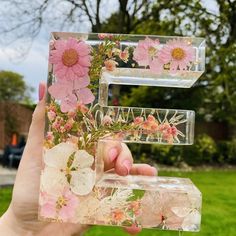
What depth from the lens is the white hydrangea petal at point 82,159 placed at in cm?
119

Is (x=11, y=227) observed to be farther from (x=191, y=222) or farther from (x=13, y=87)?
(x=13, y=87)

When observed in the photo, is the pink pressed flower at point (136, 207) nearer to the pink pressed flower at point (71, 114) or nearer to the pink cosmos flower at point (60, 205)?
the pink cosmos flower at point (60, 205)

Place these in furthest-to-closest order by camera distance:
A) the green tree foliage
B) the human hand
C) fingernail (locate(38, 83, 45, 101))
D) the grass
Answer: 1. the green tree foliage
2. the grass
3. the human hand
4. fingernail (locate(38, 83, 45, 101))

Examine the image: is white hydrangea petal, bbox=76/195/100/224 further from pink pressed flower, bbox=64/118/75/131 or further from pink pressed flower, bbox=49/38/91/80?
pink pressed flower, bbox=49/38/91/80

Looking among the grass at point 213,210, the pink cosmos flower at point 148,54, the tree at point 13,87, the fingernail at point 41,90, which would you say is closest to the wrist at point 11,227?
the fingernail at point 41,90

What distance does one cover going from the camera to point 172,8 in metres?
12.2

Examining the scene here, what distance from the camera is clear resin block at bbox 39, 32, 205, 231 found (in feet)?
3.86

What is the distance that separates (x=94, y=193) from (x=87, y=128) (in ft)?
0.48

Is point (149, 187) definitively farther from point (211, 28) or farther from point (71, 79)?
point (211, 28)

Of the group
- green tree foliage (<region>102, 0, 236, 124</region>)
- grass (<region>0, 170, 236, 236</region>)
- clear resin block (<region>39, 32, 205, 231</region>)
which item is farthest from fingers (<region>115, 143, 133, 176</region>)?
green tree foliage (<region>102, 0, 236, 124</region>)

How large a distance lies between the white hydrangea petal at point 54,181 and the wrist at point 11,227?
356mm

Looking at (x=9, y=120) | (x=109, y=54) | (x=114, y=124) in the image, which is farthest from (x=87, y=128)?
(x=9, y=120)

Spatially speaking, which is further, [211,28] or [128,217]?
[211,28]

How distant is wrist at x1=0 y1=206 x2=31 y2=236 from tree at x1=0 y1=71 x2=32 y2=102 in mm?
15028
